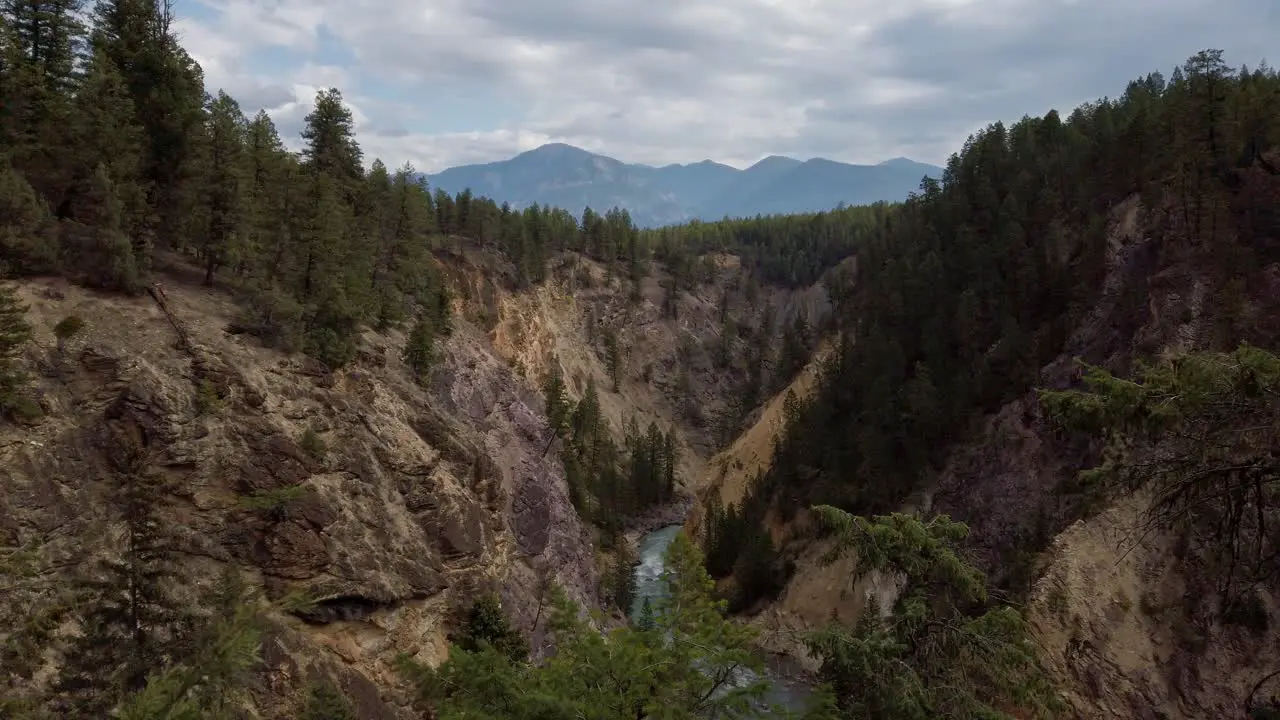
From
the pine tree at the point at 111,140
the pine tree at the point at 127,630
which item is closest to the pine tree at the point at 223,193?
the pine tree at the point at 111,140

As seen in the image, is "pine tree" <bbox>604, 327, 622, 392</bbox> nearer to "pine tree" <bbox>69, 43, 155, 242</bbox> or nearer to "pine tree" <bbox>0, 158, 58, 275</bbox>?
"pine tree" <bbox>69, 43, 155, 242</bbox>

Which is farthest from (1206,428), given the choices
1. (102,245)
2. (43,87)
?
(43,87)

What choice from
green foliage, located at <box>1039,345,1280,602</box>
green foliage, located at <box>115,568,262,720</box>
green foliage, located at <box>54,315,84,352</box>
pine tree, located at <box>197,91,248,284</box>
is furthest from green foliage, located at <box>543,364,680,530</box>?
green foliage, located at <box>1039,345,1280,602</box>

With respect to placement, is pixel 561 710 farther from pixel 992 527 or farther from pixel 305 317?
pixel 992 527

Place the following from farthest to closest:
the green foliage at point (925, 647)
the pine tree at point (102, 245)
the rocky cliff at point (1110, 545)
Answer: the rocky cliff at point (1110, 545) → the pine tree at point (102, 245) → the green foliage at point (925, 647)

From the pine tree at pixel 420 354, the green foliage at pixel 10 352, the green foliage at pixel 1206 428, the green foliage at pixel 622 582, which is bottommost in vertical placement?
the green foliage at pixel 622 582

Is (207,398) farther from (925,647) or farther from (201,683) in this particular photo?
(925,647)

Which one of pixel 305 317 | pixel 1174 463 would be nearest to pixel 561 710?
pixel 1174 463

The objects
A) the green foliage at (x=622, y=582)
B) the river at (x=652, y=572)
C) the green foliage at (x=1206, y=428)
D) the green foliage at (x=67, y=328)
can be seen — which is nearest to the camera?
the green foliage at (x=1206, y=428)

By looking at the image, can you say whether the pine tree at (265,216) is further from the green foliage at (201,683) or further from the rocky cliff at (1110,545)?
the rocky cliff at (1110,545)
